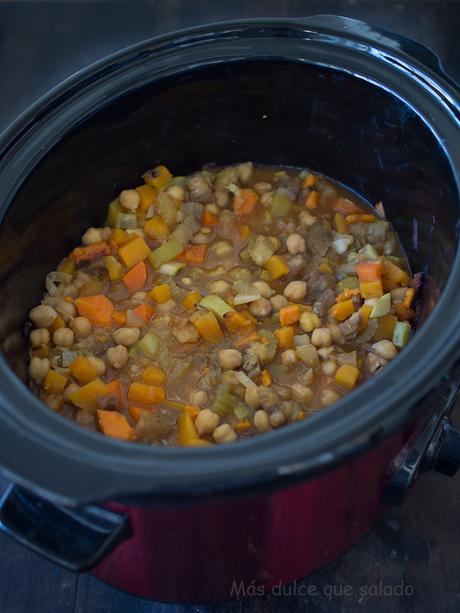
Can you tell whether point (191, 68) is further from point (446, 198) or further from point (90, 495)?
point (90, 495)

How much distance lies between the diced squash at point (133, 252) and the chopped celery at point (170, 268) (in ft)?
0.19

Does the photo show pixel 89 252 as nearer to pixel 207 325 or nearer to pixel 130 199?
pixel 130 199

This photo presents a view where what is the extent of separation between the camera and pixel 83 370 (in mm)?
1655

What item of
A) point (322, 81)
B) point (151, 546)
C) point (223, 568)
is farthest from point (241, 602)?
point (322, 81)

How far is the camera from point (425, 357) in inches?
46.7

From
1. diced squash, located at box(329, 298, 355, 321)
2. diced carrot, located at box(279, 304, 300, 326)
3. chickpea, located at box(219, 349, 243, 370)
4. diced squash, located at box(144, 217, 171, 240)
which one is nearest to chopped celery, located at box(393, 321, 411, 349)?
diced squash, located at box(329, 298, 355, 321)

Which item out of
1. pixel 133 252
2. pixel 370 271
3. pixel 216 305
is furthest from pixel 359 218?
pixel 133 252

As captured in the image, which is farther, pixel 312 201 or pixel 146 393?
pixel 312 201

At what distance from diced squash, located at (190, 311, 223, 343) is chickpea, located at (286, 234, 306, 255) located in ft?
0.90

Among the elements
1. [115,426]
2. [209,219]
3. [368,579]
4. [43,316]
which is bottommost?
[368,579]

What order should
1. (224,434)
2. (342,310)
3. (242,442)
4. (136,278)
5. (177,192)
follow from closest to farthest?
(242,442), (224,434), (342,310), (136,278), (177,192)

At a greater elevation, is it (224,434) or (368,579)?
(224,434)

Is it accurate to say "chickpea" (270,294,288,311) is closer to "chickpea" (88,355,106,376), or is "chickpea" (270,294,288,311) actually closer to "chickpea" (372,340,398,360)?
"chickpea" (372,340,398,360)

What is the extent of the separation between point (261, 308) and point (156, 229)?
1.14ft
